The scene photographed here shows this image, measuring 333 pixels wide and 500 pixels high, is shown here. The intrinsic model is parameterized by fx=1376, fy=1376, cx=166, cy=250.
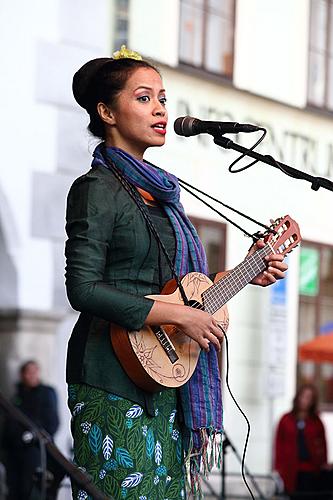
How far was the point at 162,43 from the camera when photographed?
1138 centimetres

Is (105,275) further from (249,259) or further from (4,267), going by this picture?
(4,267)

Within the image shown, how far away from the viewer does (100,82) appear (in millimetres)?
3666

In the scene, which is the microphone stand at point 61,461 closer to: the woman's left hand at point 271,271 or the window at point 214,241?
the woman's left hand at point 271,271

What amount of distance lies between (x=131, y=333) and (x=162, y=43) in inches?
322

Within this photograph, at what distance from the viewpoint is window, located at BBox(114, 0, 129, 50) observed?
10.9 metres

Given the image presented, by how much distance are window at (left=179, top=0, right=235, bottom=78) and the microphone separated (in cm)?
787

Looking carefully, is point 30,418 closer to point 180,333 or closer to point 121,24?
point 121,24

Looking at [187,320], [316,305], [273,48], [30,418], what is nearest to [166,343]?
[187,320]

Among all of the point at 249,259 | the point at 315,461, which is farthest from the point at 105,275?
the point at 315,461

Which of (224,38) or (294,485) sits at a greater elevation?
(224,38)

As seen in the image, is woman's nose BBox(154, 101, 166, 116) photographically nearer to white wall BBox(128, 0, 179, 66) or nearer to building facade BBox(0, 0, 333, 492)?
building facade BBox(0, 0, 333, 492)

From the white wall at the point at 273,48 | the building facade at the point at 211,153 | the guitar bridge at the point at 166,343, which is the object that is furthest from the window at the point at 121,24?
the guitar bridge at the point at 166,343

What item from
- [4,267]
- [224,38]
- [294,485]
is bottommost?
[294,485]

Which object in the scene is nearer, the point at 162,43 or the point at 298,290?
the point at 162,43
